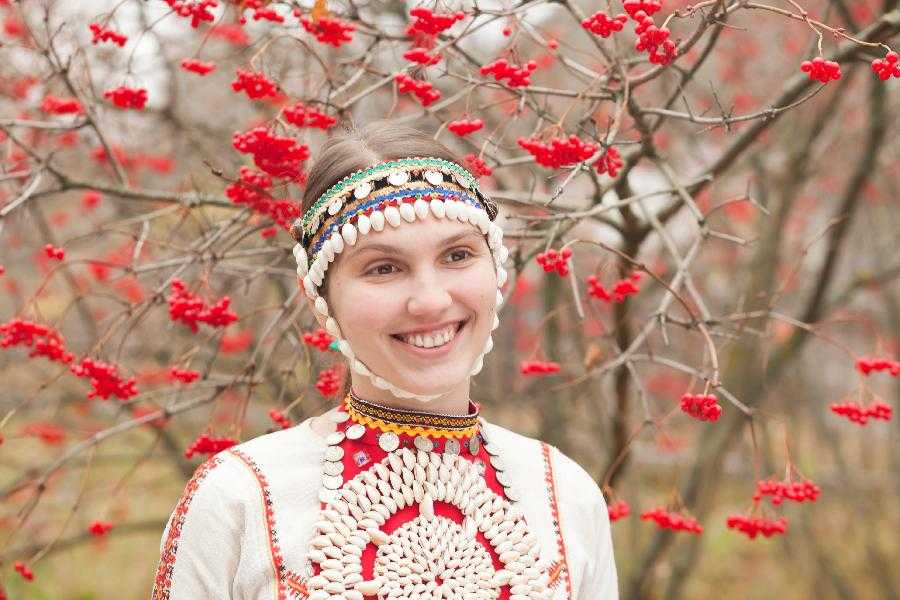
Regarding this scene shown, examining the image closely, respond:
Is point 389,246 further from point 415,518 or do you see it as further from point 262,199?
point 262,199

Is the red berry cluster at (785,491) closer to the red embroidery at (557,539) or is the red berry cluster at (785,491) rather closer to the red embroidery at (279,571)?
the red embroidery at (557,539)

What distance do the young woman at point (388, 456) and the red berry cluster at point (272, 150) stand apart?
39 centimetres

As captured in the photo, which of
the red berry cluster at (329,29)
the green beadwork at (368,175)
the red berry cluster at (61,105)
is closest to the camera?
the green beadwork at (368,175)

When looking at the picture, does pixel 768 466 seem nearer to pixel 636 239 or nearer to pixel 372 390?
pixel 636 239

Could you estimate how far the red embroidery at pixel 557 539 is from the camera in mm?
1997

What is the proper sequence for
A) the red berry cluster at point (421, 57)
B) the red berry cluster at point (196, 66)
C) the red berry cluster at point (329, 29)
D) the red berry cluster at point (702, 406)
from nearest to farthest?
1. the red berry cluster at point (702, 406)
2. the red berry cluster at point (421, 57)
3. the red berry cluster at point (329, 29)
4. the red berry cluster at point (196, 66)

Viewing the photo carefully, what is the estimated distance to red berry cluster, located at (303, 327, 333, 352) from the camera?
8.61 ft

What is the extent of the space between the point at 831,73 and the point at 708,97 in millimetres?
3779

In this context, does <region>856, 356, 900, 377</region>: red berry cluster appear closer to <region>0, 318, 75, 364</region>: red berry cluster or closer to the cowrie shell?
the cowrie shell

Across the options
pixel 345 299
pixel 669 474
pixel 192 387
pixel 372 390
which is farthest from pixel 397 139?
pixel 669 474

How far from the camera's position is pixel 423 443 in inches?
77.6

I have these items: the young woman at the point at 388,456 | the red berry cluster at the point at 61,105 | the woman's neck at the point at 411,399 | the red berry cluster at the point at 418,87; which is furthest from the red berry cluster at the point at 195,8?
the woman's neck at the point at 411,399

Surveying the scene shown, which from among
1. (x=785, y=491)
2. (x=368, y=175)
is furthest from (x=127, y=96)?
(x=785, y=491)

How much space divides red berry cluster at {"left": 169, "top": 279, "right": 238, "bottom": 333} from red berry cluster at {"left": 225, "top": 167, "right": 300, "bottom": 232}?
25 centimetres
